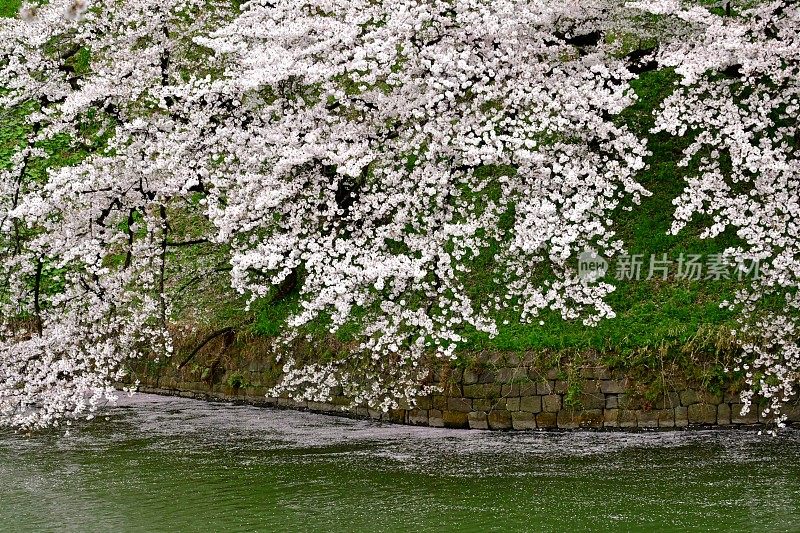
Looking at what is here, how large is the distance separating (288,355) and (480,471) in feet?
18.7

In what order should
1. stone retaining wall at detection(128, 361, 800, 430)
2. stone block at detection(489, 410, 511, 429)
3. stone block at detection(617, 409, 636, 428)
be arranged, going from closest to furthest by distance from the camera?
stone retaining wall at detection(128, 361, 800, 430), stone block at detection(617, 409, 636, 428), stone block at detection(489, 410, 511, 429)

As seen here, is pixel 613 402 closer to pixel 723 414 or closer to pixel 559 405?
pixel 559 405

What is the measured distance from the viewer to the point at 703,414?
1416cm

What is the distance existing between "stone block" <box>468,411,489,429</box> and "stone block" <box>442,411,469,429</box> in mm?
72

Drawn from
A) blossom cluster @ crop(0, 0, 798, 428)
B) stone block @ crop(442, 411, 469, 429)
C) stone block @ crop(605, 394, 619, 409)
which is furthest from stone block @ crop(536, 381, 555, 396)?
blossom cluster @ crop(0, 0, 798, 428)

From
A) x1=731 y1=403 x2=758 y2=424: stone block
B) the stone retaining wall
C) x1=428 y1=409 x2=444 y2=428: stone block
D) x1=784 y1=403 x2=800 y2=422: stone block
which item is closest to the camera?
x1=784 y1=403 x2=800 y2=422: stone block

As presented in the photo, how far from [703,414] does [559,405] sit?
211 cm

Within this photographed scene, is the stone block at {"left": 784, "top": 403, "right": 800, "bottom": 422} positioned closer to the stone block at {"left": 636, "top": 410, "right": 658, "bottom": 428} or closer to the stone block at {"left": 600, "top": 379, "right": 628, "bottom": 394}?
the stone block at {"left": 636, "top": 410, "right": 658, "bottom": 428}

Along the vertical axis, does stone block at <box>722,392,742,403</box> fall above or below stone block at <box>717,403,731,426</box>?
above

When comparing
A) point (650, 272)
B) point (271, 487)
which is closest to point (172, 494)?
point (271, 487)

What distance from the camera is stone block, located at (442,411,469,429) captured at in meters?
15.3

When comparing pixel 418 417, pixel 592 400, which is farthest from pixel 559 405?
pixel 418 417

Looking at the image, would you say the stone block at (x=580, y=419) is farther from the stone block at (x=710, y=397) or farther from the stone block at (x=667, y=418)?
the stone block at (x=710, y=397)

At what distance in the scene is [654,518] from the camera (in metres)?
10.0
